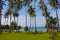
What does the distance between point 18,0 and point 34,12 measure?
835 cm

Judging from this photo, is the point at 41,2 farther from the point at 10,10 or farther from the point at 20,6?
the point at 10,10

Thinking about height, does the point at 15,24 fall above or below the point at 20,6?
below

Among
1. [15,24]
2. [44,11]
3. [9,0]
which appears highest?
[9,0]

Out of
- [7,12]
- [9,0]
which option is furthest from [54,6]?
[7,12]

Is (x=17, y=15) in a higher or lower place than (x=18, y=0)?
lower

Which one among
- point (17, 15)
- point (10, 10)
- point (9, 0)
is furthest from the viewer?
point (17, 15)

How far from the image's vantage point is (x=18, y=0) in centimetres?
7531

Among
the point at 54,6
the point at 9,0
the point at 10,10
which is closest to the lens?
the point at 54,6

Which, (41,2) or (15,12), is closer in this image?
(41,2)

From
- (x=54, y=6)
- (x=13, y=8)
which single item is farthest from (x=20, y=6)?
(x=54, y=6)

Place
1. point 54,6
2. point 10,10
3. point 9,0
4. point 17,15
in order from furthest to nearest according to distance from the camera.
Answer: point 17,15 < point 10,10 < point 9,0 < point 54,6

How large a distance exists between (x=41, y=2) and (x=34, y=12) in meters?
5.20

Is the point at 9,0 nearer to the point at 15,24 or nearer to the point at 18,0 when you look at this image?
the point at 18,0

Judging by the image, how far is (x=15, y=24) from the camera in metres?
88.9
